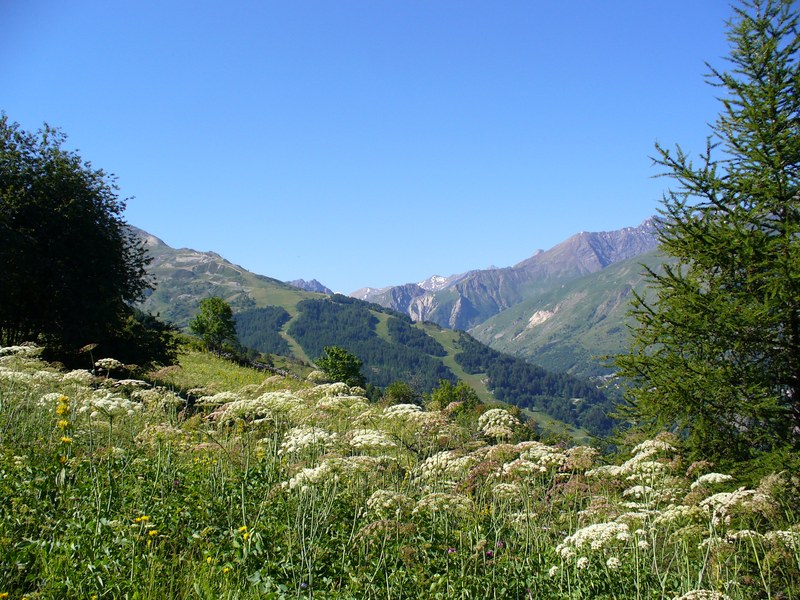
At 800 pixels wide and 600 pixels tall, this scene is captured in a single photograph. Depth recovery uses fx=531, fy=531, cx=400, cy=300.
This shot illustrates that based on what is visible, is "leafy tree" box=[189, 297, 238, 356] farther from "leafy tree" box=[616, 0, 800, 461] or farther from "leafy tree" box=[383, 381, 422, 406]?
"leafy tree" box=[616, 0, 800, 461]

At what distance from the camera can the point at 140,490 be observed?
6.26 meters

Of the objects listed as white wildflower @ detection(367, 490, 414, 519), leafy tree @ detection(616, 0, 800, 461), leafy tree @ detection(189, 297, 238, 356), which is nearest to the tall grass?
white wildflower @ detection(367, 490, 414, 519)

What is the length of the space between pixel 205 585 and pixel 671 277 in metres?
11.4

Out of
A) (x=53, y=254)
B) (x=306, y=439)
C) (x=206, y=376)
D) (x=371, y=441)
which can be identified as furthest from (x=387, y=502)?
(x=206, y=376)

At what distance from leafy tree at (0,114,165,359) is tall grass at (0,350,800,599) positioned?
49.6 feet

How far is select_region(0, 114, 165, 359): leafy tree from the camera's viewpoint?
2130cm

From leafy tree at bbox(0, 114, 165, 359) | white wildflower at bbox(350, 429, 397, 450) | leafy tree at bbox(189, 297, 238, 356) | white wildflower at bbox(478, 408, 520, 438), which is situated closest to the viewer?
white wildflower at bbox(350, 429, 397, 450)

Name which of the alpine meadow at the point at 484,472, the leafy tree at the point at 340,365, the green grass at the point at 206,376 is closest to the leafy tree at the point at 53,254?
the green grass at the point at 206,376

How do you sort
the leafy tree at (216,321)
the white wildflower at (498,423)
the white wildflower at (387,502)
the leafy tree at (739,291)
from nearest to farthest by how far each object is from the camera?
the white wildflower at (387,502), the white wildflower at (498,423), the leafy tree at (739,291), the leafy tree at (216,321)

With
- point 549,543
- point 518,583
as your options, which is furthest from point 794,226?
point 518,583

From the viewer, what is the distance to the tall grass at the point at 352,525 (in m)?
4.98

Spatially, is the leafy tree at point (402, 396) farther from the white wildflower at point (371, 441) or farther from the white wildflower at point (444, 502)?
the white wildflower at point (444, 502)

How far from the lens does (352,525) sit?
255 inches

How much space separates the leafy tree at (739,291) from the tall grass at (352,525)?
4.45 metres
